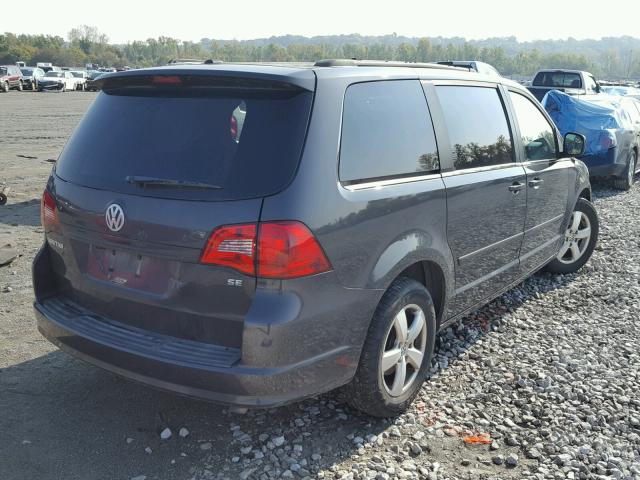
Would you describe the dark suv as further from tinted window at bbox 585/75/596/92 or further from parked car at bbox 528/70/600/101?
tinted window at bbox 585/75/596/92

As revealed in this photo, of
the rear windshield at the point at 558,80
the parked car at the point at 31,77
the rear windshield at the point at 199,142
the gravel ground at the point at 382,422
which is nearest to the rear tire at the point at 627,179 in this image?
the gravel ground at the point at 382,422

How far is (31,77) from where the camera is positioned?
45812 mm

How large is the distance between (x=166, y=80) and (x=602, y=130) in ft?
30.7

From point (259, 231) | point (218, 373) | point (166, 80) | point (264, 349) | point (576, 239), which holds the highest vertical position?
point (166, 80)

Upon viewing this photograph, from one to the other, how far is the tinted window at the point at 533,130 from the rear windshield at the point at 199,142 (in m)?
2.51

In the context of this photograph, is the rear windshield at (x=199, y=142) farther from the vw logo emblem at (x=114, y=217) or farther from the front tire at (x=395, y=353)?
the front tire at (x=395, y=353)

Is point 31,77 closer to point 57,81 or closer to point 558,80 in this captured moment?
point 57,81

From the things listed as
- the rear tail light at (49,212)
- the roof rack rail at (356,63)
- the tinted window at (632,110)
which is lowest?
the rear tail light at (49,212)

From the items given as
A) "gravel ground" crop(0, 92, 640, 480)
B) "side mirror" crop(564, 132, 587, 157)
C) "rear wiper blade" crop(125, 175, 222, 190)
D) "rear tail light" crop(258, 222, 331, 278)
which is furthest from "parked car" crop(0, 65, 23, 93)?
"rear tail light" crop(258, 222, 331, 278)

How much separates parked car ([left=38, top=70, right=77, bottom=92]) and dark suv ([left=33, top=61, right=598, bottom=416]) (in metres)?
48.1

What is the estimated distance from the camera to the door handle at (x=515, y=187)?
4391mm

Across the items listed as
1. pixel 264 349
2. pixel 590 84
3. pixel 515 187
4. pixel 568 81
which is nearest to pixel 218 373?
pixel 264 349

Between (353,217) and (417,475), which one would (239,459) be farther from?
(353,217)

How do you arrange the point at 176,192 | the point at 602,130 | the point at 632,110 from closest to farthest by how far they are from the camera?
the point at 176,192, the point at 602,130, the point at 632,110
